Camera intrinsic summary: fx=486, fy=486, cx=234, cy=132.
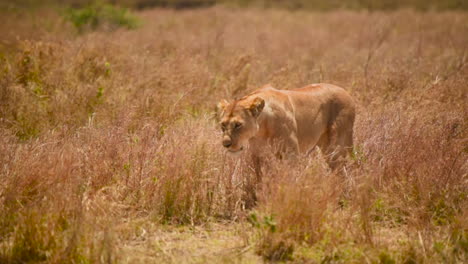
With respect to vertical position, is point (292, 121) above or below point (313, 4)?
below

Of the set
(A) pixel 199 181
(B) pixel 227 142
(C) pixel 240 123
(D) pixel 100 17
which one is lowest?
(A) pixel 199 181

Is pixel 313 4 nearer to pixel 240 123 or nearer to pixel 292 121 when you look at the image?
pixel 292 121

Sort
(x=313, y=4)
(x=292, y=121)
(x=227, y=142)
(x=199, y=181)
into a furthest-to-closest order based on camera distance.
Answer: (x=313, y=4)
(x=292, y=121)
(x=199, y=181)
(x=227, y=142)

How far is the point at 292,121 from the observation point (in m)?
5.61

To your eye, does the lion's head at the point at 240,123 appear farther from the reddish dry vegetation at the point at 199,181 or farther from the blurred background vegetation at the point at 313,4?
the blurred background vegetation at the point at 313,4

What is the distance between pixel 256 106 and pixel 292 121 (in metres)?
0.63

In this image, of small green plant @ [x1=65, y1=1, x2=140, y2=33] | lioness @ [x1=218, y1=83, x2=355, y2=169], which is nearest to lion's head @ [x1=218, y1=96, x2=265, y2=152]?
lioness @ [x1=218, y1=83, x2=355, y2=169]

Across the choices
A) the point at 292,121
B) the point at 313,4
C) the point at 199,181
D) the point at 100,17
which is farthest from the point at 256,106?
the point at 313,4

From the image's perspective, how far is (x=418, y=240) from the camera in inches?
178

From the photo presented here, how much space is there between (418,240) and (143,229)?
2.63 meters

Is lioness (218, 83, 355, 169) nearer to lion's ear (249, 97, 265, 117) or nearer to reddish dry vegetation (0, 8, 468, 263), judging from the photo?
lion's ear (249, 97, 265, 117)

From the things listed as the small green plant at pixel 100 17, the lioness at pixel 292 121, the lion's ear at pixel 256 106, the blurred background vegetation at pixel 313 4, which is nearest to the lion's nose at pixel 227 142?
the lioness at pixel 292 121

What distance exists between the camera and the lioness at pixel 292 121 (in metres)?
5.20

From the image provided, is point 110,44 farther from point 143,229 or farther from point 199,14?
point 199,14
